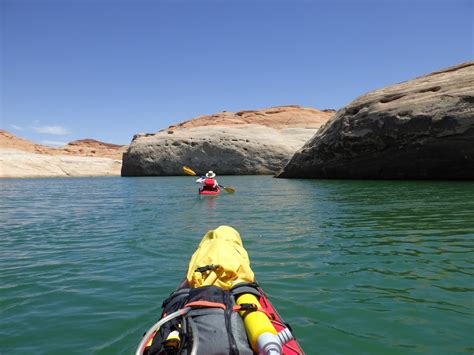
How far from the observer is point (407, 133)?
931 inches

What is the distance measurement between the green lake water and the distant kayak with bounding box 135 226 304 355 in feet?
2.94

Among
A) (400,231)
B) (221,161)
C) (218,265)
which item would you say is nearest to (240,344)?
(218,265)

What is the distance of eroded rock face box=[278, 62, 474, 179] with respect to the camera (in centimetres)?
2191

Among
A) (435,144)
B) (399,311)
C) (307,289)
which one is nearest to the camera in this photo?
(399,311)

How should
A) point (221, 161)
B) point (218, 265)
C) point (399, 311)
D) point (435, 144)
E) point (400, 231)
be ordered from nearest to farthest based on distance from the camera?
point (218, 265) → point (399, 311) → point (400, 231) → point (435, 144) → point (221, 161)

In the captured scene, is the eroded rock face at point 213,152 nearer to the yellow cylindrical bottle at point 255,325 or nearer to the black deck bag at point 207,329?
the black deck bag at point 207,329

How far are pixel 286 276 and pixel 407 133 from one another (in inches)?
812

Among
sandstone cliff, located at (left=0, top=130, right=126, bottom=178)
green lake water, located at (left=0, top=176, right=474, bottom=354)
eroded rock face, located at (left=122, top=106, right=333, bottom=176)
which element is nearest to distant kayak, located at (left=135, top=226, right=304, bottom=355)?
green lake water, located at (left=0, top=176, right=474, bottom=354)

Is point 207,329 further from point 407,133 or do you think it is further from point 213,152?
point 213,152

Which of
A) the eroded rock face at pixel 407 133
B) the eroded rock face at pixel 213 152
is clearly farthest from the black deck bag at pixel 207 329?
the eroded rock face at pixel 213 152

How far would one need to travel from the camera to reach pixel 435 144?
22656 millimetres

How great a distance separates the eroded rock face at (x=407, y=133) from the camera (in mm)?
21906

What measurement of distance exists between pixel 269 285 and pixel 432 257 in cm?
313

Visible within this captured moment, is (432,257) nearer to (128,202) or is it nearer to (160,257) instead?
(160,257)
